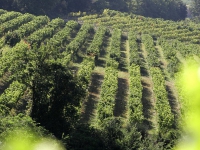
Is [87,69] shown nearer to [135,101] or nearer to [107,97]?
[107,97]

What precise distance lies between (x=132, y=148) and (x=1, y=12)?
153 ft

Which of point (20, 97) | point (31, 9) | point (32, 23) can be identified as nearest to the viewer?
point (20, 97)

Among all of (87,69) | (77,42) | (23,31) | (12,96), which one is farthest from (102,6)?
(12,96)

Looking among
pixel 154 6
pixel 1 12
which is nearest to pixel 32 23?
pixel 1 12

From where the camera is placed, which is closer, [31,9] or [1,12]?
[1,12]

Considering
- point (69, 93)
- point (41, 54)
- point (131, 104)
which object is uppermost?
point (41, 54)

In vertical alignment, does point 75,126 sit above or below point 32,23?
below

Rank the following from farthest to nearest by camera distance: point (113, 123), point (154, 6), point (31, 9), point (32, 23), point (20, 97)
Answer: point (154, 6) → point (31, 9) → point (32, 23) → point (20, 97) → point (113, 123)

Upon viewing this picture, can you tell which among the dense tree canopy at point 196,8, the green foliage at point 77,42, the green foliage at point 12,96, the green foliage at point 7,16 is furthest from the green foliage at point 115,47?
the dense tree canopy at point 196,8

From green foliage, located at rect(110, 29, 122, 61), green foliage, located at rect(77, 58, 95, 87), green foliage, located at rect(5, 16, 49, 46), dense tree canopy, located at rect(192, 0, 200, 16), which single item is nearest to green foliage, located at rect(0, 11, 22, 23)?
green foliage, located at rect(5, 16, 49, 46)

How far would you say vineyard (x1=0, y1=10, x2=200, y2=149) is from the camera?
22141 mm

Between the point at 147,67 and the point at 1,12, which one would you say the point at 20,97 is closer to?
the point at 147,67

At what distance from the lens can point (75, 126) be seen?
19438mm

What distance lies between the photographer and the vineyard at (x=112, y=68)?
22.1m
